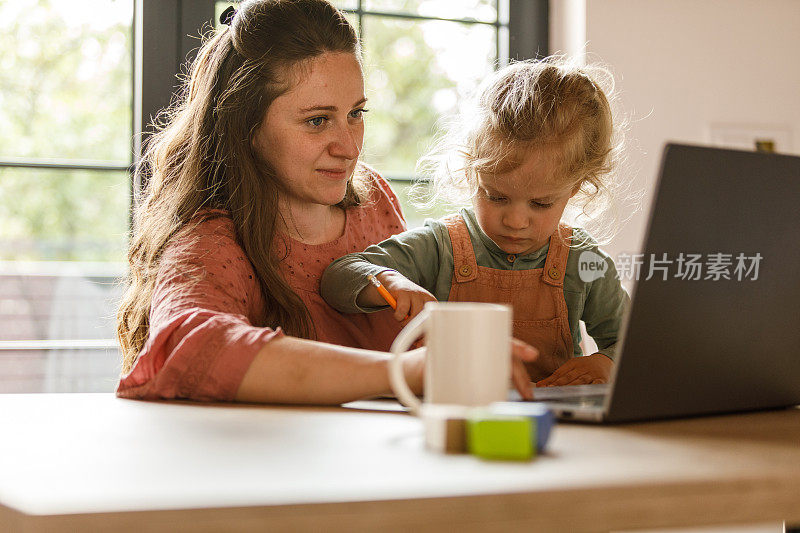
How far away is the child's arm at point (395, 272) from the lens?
124cm

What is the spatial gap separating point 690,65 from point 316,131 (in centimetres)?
189

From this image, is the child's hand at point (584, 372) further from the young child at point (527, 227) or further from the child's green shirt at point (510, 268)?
the child's green shirt at point (510, 268)

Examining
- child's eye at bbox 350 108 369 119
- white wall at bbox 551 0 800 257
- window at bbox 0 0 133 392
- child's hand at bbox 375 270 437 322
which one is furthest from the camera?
white wall at bbox 551 0 800 257

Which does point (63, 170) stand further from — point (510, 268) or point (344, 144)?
point (510, 268)

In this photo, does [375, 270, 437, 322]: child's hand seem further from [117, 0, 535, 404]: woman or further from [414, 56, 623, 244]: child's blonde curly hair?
[414, 56, 623, 244]: child's blonde curly hair


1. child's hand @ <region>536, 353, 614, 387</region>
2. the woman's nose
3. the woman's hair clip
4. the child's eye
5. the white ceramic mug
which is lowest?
child's hand @ <region>536, 353, 614, 387</region>

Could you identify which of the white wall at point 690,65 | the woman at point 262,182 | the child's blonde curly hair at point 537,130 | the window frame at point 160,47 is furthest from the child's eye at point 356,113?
the white wall at point 690,65

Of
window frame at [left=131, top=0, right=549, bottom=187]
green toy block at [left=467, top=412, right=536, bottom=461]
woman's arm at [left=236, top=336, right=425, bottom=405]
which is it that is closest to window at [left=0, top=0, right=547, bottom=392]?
window frame at [left=131, top=0, right=549, bottom=187]

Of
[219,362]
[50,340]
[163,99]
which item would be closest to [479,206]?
[219,362]

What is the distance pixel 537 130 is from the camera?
4.74ft

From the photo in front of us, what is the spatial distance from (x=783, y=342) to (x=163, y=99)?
1975mm

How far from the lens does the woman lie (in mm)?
1319

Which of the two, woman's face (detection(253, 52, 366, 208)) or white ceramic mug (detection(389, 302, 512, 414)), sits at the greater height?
woman's face (detection(253, 52, 366, 208))

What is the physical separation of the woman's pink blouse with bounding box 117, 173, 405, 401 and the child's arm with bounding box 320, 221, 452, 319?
0.06 meters
